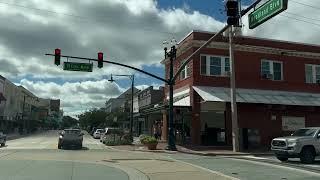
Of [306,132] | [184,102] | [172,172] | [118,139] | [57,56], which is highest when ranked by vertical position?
[57,56]

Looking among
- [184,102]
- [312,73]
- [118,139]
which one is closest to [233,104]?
[184,102]

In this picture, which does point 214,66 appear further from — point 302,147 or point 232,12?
point 232,12

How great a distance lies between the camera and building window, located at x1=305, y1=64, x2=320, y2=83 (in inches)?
1778

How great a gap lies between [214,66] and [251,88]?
3.84 metres

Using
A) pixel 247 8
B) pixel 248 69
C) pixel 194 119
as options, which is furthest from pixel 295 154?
pixel 248 69

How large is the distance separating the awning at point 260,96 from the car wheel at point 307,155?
509 inches

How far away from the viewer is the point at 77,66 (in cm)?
3362

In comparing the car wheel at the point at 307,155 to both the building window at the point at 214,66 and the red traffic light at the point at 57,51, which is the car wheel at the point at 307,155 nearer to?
the red traffic light at the point at 57,51

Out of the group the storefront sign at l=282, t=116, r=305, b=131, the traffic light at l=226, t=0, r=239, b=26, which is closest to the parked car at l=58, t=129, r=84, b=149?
the storefront sign at l=282, t=116, r=305, b=131

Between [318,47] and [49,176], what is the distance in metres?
35.4

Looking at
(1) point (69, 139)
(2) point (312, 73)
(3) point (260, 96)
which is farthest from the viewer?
(2) point (312, 73)

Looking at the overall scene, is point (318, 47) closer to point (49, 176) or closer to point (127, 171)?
point (127, 171)

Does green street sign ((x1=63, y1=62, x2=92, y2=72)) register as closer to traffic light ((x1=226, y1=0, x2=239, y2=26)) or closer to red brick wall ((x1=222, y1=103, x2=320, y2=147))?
red brick wall ((x1=222, y1=103, x2=320, y2=147))

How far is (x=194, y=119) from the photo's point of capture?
3991cm
